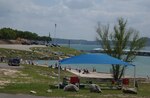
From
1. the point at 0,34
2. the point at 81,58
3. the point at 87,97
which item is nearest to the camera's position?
the point at 87,97

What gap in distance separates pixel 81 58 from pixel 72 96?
7.05 m

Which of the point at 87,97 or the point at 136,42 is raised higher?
the point at 136,42

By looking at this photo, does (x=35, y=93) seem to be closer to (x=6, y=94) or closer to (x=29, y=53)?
(x=6, y=94)

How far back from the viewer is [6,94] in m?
22.8

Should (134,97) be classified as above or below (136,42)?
below

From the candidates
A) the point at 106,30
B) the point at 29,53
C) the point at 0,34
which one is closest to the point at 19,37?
the point at 0,34

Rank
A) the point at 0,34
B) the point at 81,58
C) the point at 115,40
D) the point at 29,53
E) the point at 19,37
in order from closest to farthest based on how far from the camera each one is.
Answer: the point at 81,58
the point at 115,40
the point at 29,53
the point at 0,34
the point at 19,37

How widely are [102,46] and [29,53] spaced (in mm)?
79107

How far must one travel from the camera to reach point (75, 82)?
29688mm

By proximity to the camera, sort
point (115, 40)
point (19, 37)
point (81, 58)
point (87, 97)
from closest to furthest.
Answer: point (87, 97) < point (81, 58) < point (115, 40) < point (19, 37)

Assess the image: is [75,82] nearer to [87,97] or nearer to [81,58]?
[81,58]

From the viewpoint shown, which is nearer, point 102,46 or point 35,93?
point 35,93

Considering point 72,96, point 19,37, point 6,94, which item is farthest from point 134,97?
point 19,37

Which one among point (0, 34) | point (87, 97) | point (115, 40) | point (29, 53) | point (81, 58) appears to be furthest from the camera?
point (0, 34)
